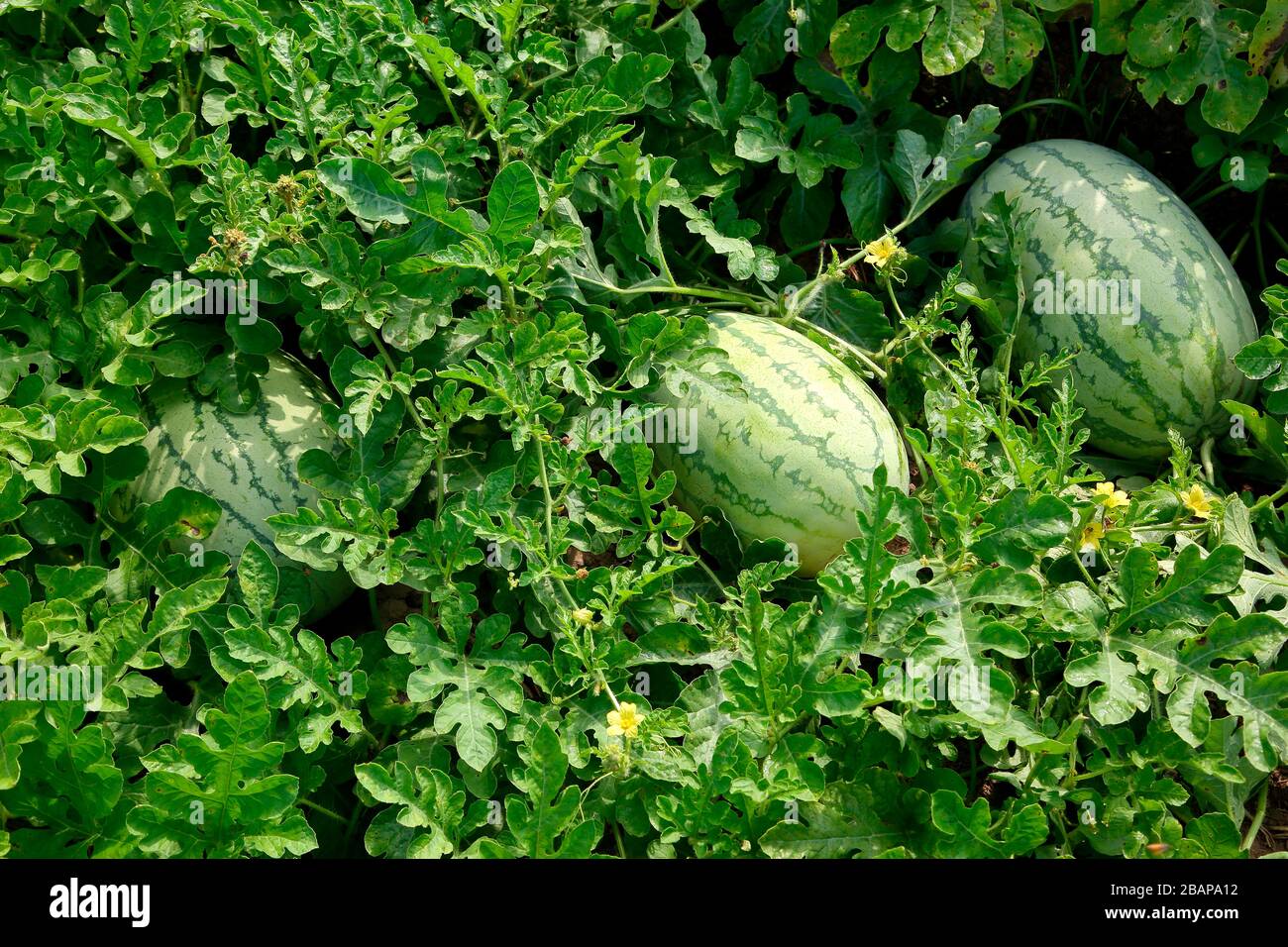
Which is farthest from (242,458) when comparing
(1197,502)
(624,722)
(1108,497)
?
(1197,502)

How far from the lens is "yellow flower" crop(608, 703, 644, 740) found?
2.03m

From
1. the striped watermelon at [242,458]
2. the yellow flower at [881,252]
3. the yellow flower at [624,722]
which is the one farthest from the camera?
the yellow flower at [881,252]

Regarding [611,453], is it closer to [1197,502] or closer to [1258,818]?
[1197,502]

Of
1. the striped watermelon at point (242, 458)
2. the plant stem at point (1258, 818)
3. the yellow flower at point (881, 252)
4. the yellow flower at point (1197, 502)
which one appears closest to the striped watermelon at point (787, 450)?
the yellow flower at point (881, 252)

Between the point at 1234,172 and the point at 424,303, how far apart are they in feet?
6.99

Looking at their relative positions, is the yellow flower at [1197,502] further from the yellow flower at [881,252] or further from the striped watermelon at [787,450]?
the yellow flower at [881,252]

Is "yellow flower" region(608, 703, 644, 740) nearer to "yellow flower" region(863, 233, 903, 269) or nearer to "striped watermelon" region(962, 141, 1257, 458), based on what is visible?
"yellow flower" region(863, 233, 903, 269)

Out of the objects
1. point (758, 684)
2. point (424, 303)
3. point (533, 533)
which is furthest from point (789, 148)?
point (758, 684)

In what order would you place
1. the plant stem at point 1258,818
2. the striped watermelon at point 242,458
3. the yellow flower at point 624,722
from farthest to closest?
1. the striped watermelon at point 242,458
2. the plant stem at point 1258,818
3. the yellow flower at point 624,722

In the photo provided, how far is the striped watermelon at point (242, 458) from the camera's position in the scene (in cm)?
241

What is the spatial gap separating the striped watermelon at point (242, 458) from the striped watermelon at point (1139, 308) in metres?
1.72

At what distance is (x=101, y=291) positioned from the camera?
246 cm

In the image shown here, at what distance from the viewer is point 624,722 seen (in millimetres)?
2051

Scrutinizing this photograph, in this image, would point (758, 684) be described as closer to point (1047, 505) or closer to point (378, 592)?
point (1047, 505)
